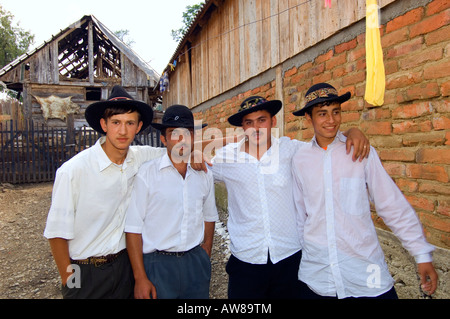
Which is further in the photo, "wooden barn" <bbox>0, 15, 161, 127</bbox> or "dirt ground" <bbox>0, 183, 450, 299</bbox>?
"wooden barn" <bbox>0, 15, 161, 127</bbox>

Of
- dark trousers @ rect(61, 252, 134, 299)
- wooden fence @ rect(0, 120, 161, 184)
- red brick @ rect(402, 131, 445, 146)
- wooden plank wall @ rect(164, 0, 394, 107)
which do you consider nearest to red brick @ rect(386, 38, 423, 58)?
wooden plank wall @ rect(164, 0, 394, 107)

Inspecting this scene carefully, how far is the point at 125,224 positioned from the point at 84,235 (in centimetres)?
27

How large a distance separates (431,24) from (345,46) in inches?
41.3

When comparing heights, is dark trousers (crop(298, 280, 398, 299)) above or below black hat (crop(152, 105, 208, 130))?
below

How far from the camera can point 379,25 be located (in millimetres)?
2910

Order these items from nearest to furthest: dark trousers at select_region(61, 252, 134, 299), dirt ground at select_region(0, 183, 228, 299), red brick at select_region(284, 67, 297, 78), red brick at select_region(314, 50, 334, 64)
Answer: dark trousers at select_region(61, 252, 134, 299), red brick at select_region(314, 50, 334, 64), dirt ground at select_region(0, 183, 228, 299), red brick at select_region(284, 67, 297, 78)

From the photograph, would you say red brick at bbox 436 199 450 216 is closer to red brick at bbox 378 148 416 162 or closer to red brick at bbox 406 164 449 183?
red brick at bbox 406 164 449 183

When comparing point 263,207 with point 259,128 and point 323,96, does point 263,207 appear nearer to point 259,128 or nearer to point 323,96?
point 259,128

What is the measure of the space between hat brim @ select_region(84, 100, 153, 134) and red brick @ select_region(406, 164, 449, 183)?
235 cm

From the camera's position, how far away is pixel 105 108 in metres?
2.20

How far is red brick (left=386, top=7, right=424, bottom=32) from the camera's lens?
2.53m

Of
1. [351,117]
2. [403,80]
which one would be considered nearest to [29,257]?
[351,117]

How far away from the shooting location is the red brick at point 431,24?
231 cm

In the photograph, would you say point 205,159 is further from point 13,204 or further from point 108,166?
point 13,204
